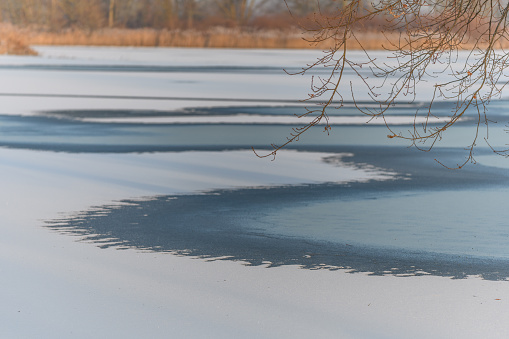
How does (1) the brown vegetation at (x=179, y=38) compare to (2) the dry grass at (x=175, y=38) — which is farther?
(1) the brown vegetation at (x=179, y=38)

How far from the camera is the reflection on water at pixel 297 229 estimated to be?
675 cm

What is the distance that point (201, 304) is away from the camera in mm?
5672

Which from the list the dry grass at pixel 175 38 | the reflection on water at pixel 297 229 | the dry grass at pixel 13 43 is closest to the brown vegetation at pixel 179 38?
the dry grass at pixel 175 38

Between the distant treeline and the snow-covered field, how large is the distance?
2286 cm

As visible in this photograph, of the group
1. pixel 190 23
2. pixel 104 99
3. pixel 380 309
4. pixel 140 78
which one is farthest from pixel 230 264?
pixel 190 23

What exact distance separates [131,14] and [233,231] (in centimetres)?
3256

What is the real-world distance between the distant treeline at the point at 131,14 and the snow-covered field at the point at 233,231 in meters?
22.9

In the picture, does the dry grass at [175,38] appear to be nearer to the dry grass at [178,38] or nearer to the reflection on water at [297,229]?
the dry grass at [178,38]

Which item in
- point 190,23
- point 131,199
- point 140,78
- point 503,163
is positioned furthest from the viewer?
point 190,23

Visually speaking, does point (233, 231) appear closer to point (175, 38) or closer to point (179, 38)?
point (175, 38)

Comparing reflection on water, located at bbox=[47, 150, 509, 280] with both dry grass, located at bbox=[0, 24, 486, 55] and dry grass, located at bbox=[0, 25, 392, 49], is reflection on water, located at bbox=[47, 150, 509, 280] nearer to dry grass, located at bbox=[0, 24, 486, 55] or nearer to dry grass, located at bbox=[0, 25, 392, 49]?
dry grass, located at bbox=[0, 24, 486, 55]

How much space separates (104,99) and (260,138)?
280 inches

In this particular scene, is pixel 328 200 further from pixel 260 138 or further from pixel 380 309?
pixel 260 138

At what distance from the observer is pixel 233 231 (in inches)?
302
